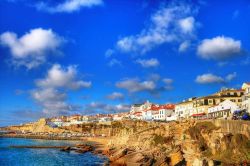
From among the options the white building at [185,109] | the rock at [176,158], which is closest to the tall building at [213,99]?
the white building at [185,109]

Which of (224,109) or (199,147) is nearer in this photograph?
(199,147)

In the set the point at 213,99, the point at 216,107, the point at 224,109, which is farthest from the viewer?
the point at 213,99

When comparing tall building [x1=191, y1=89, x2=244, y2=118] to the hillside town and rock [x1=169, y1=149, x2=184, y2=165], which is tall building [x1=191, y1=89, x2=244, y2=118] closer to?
the hillside town

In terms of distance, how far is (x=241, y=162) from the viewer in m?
45.7

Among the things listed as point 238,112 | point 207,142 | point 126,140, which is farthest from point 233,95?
point 207,142

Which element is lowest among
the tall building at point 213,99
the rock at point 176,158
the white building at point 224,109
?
the rock at point 176,158

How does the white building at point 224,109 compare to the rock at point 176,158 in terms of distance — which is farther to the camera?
the white building at point 224,109

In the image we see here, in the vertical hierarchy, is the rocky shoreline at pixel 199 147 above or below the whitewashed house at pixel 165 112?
below

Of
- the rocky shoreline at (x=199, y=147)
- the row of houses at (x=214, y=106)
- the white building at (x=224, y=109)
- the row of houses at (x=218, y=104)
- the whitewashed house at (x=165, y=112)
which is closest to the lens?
the rocky shoreline at (x=199, y=147)

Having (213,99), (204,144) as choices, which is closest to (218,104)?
(213,99)

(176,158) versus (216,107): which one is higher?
(216,107)

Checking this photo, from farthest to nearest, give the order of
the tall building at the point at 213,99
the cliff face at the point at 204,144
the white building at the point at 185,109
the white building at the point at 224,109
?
the white building at the point at 185,109
the tall building at the point at 213,99
the white building at the point at 224,109
the cliff face at the point at 204,144

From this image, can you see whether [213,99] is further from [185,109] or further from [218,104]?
[185,109]

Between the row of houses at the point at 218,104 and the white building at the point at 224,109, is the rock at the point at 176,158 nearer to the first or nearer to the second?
the row of houses at the point at 218,104
